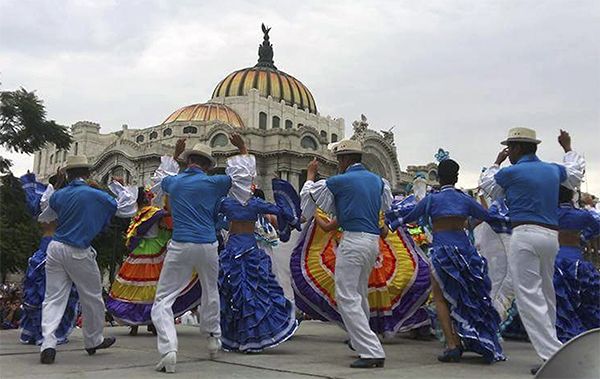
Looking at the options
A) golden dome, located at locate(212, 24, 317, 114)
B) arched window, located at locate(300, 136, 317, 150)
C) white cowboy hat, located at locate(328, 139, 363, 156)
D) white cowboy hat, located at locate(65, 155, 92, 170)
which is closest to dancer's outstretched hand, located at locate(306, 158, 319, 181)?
white cowboy hat, located at locate(328, 139, 363, 156)

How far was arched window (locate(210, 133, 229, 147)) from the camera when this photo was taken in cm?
4794

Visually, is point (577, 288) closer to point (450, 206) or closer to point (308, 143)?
point (450, 206)

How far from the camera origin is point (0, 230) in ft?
54.9

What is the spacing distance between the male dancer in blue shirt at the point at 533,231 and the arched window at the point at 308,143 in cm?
4585

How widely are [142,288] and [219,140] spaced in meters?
41.7

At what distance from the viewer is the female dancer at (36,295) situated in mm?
A: 6223

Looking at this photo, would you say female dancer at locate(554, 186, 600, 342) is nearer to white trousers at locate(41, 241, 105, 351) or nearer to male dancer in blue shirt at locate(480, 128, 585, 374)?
male dancer in blue shirt at locate(480, 128, 585, 374)

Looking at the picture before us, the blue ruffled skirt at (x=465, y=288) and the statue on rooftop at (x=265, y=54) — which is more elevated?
the statue on rooftop at (x=265, y=54)

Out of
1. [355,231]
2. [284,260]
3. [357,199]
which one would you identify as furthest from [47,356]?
[284,260]

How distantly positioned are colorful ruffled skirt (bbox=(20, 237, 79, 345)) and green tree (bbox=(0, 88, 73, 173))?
13.4 m

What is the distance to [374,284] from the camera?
6711 mm

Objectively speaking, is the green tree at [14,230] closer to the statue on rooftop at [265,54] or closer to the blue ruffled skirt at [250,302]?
the blue ruffled skirt at [250,302]

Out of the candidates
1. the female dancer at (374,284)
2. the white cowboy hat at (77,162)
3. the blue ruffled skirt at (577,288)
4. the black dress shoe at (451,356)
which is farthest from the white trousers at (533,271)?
the white cowboy hat at (77,162)

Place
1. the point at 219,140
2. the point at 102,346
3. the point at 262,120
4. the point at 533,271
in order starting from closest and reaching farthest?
the point at 533,271
the point at 102,346
the point at 219,140
the point at 262,120
